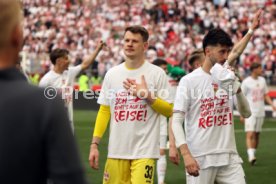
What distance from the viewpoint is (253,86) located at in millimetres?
17703

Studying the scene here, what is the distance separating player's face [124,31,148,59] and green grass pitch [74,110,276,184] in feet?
12.2

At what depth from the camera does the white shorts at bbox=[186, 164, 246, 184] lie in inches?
305

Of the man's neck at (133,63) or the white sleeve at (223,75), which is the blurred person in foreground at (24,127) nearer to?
the white sleeve at (223,75)

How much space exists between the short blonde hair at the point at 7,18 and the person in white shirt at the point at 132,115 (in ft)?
16.1

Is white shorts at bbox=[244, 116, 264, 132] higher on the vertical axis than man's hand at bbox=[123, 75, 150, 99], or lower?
lower

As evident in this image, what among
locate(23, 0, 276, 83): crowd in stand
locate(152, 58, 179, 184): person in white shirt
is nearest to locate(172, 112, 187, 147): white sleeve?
locate(152, 58, 179, 184): person in white shirt

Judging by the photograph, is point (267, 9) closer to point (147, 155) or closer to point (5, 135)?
point (147, 155)

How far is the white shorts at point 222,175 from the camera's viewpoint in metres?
7.76

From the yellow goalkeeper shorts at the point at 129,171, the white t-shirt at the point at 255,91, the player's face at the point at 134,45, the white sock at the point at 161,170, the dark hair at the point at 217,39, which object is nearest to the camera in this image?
the dark hair at the point at 217,39

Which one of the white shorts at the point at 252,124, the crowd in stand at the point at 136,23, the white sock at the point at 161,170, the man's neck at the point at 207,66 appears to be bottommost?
the white sock at the point at 161,170

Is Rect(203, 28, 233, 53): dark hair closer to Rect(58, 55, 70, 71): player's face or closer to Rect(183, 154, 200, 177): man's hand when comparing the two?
Rect(183, 154, 200, 177): man's hand

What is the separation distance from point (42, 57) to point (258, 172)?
25192 mm

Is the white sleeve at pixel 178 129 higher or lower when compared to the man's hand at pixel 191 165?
higher

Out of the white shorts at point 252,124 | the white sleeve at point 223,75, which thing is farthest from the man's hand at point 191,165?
the white shorts at point 252,124
